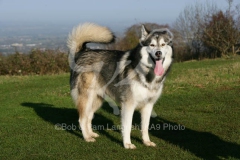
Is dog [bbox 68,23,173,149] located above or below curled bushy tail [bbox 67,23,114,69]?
below

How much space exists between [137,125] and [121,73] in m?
1.85

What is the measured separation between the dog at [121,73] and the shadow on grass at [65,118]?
1.53ft

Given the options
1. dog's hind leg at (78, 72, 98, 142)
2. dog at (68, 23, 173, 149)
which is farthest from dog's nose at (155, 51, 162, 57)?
dog's hind leg at (78, 72, 98, 142)

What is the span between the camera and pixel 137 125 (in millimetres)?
→ 7305

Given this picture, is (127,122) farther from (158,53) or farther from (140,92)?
(158,53)

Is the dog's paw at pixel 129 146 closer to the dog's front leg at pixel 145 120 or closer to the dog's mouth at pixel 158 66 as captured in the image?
the dog's front leg at pixel 145 120

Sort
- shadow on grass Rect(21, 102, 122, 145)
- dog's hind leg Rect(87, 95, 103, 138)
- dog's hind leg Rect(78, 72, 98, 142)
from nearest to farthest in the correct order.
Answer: dog's hind leg Rect(78, 72, 98, 142) < dog's hind leg Rect(87, 95, 103, 138) < shadow on grass Rect(21, 102, 122, 145)

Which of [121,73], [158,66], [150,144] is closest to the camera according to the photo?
[158,66]

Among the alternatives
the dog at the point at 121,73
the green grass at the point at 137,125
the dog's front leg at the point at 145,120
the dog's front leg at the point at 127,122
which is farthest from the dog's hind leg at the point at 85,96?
the dog's front leg at the point at 145,120

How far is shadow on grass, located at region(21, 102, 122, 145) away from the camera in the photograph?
23.0ft

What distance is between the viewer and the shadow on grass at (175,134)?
520cm

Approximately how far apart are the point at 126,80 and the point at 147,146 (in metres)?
1.14

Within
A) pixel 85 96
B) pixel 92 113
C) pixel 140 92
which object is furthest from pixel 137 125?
pixel 140 92

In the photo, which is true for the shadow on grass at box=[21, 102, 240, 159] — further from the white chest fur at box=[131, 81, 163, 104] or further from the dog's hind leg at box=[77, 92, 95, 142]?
the white chest fur at box=[131, 81, 163, 104]
